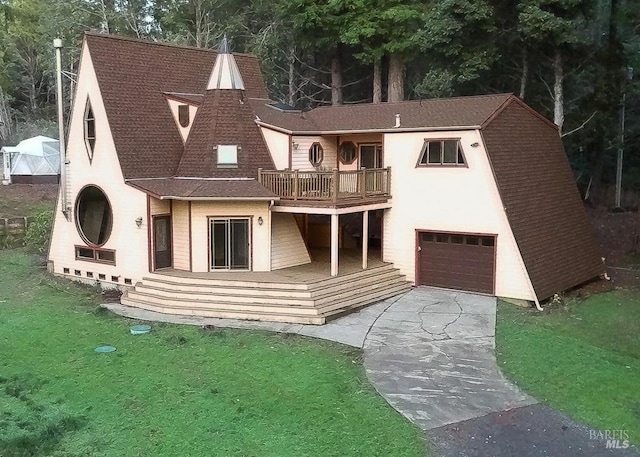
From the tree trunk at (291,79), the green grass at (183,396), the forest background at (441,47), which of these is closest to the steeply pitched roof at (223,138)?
the green grass at (183,396)

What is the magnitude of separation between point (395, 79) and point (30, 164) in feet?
68.2

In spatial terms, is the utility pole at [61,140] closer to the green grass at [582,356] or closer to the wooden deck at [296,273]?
the wooden deck at [296,273]

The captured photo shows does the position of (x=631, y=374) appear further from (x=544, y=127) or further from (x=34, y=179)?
(x=34, y=179)

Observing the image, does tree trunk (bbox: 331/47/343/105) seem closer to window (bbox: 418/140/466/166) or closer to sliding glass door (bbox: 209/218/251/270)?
window (bbox: 418/140/466/166)

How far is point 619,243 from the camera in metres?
24.9

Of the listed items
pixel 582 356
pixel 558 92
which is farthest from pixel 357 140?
pixel 582 356

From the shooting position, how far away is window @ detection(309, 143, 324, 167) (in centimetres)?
1958

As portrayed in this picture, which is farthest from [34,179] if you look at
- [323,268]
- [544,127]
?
[544,127]

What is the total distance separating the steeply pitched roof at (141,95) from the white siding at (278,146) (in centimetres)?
274

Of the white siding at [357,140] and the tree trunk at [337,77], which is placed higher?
the tree trunk at [337,77]

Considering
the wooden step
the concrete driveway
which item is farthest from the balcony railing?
the wooden step

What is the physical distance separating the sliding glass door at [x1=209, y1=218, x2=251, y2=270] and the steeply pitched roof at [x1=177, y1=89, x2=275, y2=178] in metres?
1.49

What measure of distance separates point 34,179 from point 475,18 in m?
24.8

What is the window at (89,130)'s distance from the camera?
17844mm
